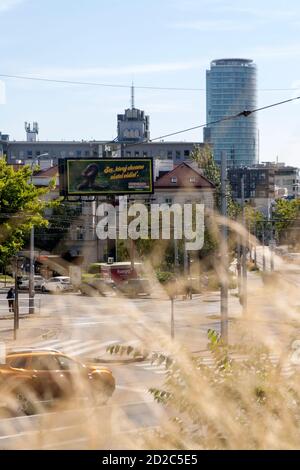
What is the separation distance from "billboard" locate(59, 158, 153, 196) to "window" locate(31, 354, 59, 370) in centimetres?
2971

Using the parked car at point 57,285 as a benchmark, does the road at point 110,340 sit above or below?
above

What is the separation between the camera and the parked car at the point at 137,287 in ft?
189

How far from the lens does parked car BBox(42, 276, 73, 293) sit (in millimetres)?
59516

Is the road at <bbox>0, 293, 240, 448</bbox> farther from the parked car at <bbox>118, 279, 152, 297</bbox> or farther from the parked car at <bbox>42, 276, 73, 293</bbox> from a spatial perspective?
the parked car at <bbox>118, 279, 152, 297</bbox>

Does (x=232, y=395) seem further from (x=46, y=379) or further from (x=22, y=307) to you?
(x=22, y=307)

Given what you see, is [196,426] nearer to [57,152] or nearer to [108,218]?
[108,218]

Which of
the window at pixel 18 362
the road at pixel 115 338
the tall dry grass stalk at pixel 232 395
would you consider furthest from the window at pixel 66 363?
the tall dry grass stalk at pixel 232 395

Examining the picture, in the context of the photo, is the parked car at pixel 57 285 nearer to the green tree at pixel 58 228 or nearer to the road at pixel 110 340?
the road at pixel 110 340

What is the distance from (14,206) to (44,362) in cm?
1150

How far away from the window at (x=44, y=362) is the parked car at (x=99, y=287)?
38574 millimetres

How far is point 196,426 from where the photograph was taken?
571 cm

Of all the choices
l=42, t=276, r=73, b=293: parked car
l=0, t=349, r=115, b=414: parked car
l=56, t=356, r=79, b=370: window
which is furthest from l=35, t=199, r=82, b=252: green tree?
l=0, t=349, r=115, b=414: parked car

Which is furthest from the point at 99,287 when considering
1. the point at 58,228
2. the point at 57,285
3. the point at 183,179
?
the point at 183,179

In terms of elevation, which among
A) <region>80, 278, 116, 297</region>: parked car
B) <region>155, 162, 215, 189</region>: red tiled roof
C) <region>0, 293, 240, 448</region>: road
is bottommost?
<region>80, 278, 116, 297</region>: parked car
